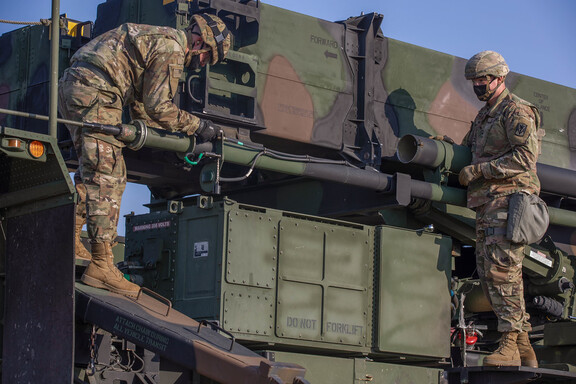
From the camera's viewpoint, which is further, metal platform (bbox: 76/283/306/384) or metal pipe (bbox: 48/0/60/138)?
metal platform (bbox: 76/283/306/384)

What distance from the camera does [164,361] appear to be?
7020 millimetres

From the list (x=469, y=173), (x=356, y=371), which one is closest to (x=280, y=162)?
(x=469, y=173)

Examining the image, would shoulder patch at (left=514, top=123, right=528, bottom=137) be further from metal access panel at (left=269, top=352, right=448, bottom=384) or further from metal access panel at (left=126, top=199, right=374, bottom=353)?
metal access panel at (left=269, top=352, right=448, bottom=384)

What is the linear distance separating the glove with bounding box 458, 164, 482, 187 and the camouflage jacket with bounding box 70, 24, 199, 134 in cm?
270

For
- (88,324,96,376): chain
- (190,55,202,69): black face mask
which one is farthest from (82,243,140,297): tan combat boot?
(190,55,202,69): black face mask

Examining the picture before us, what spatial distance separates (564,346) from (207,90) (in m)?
4.18

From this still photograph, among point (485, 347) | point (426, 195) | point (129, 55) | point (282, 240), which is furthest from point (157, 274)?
point (485, 347)

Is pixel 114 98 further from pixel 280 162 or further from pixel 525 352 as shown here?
pixel 525 352

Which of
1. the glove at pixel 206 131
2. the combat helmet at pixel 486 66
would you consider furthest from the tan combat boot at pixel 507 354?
the glove at pixel 206 131

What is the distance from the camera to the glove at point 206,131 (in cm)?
798

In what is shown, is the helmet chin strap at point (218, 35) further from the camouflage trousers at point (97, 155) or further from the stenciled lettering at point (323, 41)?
the stenciled lettering at point (323, 41)

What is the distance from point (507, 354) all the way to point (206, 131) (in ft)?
10.5

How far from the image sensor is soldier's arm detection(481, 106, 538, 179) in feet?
29.1

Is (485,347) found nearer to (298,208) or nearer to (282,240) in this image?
(298,208)
